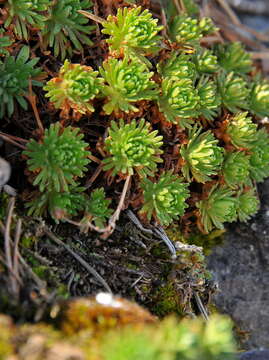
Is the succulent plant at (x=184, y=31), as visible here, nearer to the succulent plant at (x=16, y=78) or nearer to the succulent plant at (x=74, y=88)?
the succulent plant at (x=74, y=88)

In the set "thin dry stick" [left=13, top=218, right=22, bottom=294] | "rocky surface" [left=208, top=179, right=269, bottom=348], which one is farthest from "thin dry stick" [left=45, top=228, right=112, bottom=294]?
"rocky surface" [left=208, top=179, right=269, bottom=348]

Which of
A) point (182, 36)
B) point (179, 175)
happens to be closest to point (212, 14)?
point (182, 36)

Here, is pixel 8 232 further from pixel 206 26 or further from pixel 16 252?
pixel 206 26

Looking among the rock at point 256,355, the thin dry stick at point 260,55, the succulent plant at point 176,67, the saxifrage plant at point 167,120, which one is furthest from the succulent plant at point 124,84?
the thin dry stick at point 260,55

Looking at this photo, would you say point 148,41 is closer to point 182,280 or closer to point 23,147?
point 23,147

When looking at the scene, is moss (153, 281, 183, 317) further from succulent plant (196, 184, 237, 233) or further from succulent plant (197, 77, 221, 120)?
succulent plant (197, 77, 221, 120)

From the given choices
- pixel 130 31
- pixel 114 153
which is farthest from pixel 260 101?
pixel 114 153

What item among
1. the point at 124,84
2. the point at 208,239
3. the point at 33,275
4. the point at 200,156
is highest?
the point at 124,84
